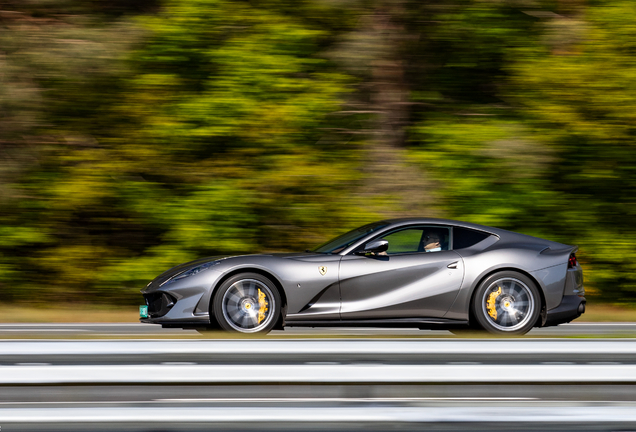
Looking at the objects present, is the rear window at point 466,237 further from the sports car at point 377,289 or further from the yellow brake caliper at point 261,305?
the yellow brake caliper at point 261,305

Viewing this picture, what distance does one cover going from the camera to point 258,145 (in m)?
11.5

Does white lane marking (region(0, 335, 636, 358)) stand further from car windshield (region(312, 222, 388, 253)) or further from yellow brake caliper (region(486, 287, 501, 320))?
car windshield (region(312, 222, 388, 253))

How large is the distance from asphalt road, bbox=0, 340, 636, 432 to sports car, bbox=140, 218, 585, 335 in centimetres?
317

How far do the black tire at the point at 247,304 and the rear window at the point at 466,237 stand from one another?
1809 millimetres

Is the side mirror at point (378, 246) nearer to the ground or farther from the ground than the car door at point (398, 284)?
farther from the ground

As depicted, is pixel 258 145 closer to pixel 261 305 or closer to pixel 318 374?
pixel 261 305

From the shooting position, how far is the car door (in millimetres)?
6785

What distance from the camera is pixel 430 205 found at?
11.2 meters

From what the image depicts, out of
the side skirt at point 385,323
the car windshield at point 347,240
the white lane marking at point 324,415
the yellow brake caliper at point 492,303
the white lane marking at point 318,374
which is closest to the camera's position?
the white lane marking at point 324,415

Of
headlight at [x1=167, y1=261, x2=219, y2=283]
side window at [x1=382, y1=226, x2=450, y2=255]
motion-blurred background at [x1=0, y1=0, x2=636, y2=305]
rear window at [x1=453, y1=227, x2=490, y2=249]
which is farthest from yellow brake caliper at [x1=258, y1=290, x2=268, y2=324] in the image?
motion-blurred background at [x1=0, y1=0, x2=636, y2=305]

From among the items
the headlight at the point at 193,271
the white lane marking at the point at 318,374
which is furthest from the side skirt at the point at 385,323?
the white lane marking at the point at 318,374

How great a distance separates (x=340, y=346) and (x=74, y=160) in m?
8.92

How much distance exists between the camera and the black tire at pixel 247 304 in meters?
6.70

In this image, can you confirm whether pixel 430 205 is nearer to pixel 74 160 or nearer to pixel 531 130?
pixel 531 130
